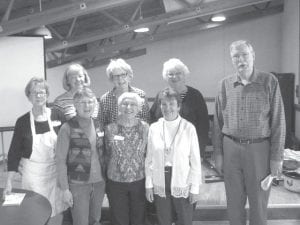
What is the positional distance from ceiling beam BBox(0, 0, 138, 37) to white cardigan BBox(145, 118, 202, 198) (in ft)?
7.78

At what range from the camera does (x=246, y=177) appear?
2.49 m

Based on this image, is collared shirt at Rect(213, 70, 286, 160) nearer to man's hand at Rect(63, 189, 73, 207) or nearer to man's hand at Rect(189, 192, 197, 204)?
man's hand at Rect(189, 192, 197, 204)

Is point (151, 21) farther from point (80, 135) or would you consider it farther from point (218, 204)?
point (80, 135)

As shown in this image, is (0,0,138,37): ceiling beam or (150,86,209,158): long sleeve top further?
(0,0,138,37): ceiling beam

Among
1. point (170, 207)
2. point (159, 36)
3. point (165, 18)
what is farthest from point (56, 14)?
point (159, 36)

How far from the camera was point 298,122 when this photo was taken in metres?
6.35

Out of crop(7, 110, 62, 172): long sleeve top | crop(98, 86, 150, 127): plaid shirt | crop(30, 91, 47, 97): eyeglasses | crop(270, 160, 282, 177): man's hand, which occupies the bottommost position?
crop(270, 160, 282, 177): man's hand

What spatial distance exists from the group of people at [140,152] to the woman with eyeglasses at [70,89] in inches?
6.7

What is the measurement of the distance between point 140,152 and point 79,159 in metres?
0.40

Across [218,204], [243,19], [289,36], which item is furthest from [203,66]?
[218,204]

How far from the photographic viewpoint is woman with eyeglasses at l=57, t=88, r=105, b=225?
7.87ft

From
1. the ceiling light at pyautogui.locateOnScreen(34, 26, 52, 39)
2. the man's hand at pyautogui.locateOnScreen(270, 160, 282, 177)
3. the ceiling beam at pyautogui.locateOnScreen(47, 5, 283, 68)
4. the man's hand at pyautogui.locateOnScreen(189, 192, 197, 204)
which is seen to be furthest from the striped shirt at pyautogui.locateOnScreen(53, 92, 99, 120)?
the ceiling beam at pyautogui.locateOnScreen(47, 5, 283, 68)

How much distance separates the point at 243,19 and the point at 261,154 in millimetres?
6294

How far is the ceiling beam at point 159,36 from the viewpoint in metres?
7.33
